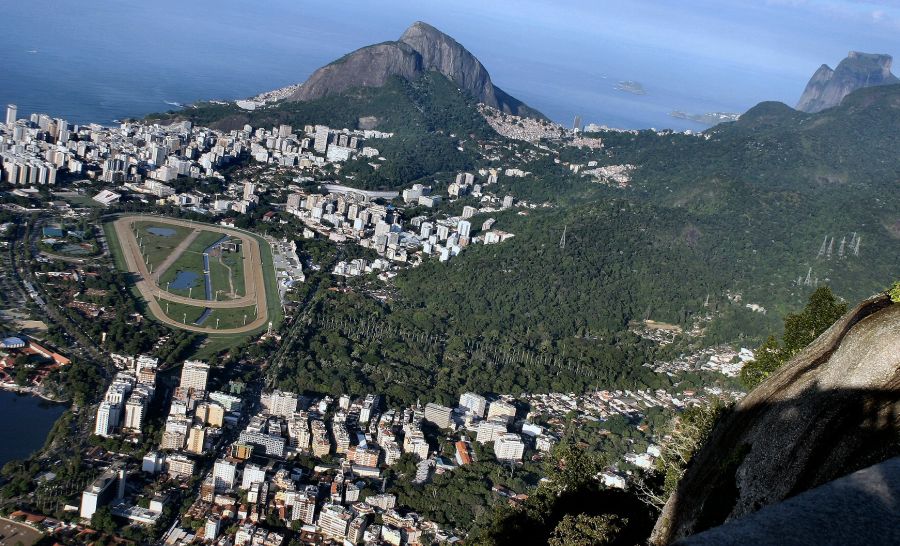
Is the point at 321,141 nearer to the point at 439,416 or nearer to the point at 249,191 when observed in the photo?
the point at 249,191

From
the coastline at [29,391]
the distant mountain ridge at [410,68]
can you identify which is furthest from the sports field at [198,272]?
the distant mountain ridge at [410,68]

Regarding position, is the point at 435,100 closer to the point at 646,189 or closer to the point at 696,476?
the point at 646,189

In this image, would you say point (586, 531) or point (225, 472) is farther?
point (225, 472)

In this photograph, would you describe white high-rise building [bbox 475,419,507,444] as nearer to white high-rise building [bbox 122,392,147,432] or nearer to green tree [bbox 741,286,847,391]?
white high-rise building [bbox 122,392,147,432]

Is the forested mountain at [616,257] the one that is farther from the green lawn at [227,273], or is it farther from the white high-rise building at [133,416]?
the white high-rise building at [133,416]

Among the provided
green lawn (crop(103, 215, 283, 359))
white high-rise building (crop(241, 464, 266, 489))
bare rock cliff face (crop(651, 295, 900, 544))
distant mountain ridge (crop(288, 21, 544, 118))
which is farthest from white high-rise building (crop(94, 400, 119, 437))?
distant mountain ridge (crop(288, 21, 544, 118))

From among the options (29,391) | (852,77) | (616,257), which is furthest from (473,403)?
(852,77)
